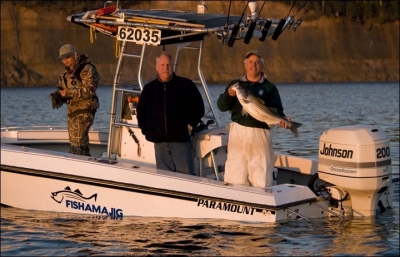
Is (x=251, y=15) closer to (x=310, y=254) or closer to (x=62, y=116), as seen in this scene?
(x=310, y=254)

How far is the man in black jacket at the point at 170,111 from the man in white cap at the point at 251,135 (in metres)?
0.49

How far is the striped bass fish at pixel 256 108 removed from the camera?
9.98 meters

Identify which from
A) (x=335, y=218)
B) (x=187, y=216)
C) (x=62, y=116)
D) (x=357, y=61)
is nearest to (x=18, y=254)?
(x=187, y=216)

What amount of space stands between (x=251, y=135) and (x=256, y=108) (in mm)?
415

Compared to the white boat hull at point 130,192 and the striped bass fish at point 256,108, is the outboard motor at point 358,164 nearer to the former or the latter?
the white boat hull at point 130,192

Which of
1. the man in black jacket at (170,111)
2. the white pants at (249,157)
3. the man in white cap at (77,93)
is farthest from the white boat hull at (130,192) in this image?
the man in white cap at (77,93)

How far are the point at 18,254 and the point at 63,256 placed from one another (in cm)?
46

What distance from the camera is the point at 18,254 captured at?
373 inches

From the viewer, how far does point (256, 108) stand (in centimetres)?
1003

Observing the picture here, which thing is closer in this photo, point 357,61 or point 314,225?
point 314,225

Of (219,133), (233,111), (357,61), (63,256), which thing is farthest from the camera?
(357,61)

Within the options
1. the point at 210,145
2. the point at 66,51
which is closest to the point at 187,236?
the point at 210,145

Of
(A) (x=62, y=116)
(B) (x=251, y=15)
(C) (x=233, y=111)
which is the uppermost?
(B) (x=251, y=15)

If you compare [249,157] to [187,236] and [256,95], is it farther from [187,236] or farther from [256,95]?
[187,236]
